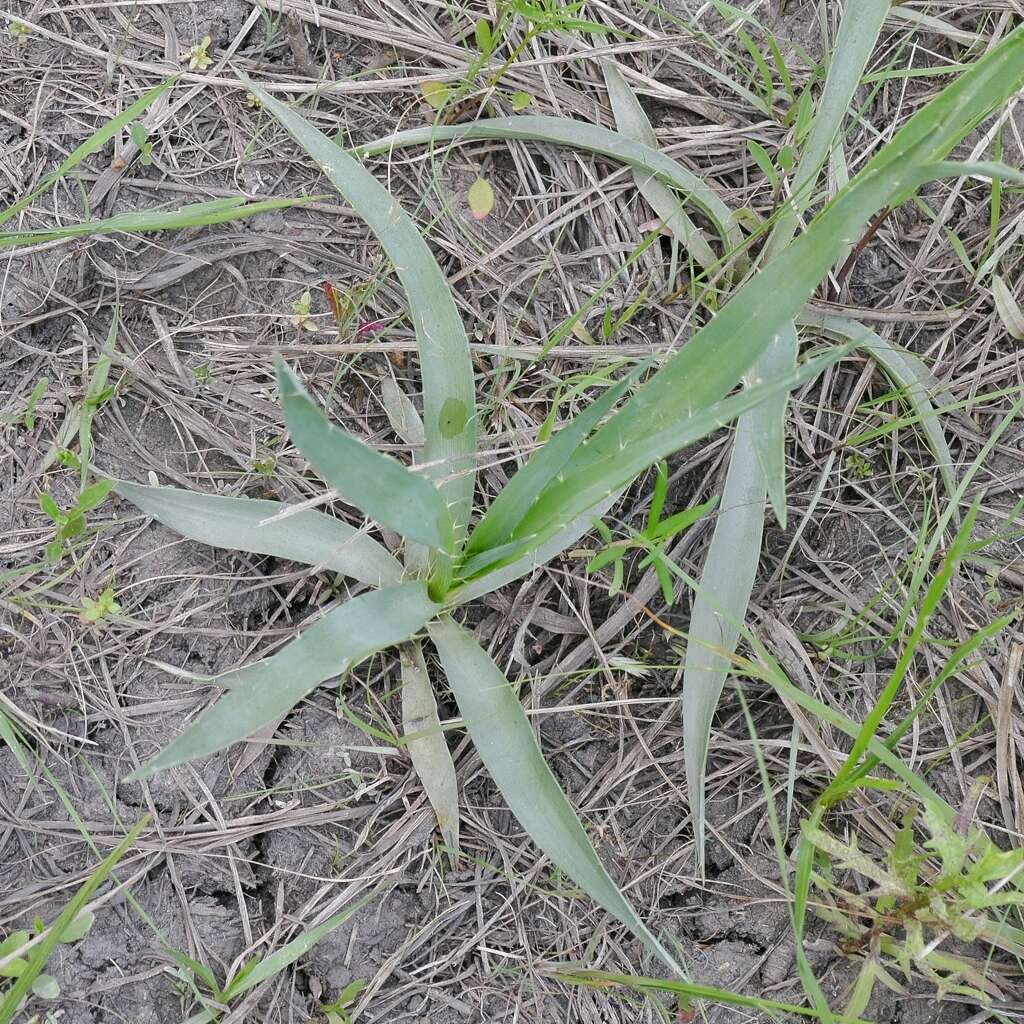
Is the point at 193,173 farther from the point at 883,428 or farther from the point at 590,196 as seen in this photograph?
the point at 883,428

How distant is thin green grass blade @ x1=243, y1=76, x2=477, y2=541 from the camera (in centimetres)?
143

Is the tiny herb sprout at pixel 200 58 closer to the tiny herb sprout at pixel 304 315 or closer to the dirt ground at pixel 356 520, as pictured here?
the dirt ground at pixel 356 520

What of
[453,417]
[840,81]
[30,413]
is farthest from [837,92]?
[30,413]

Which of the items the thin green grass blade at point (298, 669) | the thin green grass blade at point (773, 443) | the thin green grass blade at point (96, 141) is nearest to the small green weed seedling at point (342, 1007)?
the thin green grass blade at point (298, 669)

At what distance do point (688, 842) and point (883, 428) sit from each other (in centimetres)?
77

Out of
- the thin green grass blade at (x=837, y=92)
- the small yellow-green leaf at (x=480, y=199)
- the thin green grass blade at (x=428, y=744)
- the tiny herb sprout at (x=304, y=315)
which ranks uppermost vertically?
the thin green grass blade at (x=837, y=92)

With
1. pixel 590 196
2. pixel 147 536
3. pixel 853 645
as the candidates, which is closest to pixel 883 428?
pixel 853 645

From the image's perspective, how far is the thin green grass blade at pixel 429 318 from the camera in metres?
1.43

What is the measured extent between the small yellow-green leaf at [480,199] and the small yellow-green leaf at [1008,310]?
92 centimetres

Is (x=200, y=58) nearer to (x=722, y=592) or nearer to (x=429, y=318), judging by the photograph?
(x=429, y=318)

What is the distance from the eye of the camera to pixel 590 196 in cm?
164

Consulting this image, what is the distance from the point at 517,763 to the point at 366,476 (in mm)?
567

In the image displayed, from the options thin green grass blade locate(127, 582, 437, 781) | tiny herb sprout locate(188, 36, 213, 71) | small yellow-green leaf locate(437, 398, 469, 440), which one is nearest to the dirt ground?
tiny herb sprout locate(188, 36, 213, 71)

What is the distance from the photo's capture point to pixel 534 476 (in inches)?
47.0
